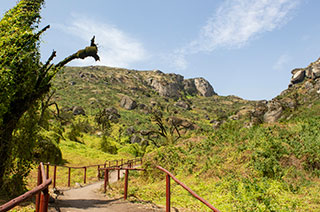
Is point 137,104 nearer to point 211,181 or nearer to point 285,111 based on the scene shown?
point 285,111

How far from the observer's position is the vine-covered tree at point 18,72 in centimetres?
675

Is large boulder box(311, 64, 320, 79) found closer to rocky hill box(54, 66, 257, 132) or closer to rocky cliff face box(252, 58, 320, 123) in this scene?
rocky cliff face box(252, 58, 320, 123)

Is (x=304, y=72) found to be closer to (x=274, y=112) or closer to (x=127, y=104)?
(x=127, y=104)

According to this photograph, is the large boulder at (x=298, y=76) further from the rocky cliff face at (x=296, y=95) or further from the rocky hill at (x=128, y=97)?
the rocky hill at (x=128, y=97)

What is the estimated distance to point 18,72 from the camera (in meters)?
7.18

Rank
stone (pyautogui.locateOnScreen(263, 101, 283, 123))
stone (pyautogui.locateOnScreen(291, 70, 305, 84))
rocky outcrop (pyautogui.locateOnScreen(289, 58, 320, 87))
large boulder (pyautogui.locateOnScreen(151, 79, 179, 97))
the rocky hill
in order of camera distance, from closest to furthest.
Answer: stone (pyautogui.locateOnScreen(263, 101, 283, 123)) < rocky outcrop (pyautogui.locateOnScreen(289, 58, 320, 87)) < the rocky hill < stone (pyautogui.locateOnScreen(291, 70, 305, 84)) < large boulder (pyautogui.locateOnScreen(151, 79, 179, 97))

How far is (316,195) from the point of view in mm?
7586

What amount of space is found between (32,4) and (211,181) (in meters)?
10.6

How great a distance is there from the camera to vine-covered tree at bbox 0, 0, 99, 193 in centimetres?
675

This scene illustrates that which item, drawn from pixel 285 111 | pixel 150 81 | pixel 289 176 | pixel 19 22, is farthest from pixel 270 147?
pixel 150 81

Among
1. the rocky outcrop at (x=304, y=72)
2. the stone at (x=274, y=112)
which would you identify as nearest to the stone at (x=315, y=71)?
the rocky outcrop at (x=304, y=72)

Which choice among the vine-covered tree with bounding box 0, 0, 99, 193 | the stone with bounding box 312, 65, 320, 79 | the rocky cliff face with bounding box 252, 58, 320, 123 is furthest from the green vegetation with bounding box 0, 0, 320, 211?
the stone with bounding box 312, 65, 320, 79

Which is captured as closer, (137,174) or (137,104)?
(137,174)

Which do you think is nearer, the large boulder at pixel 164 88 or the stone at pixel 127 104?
the stone at pixel 127 104
